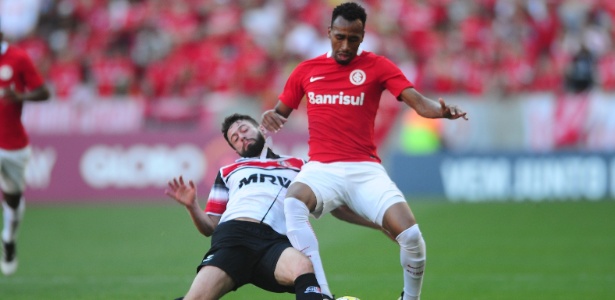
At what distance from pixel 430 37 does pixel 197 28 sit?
18.6 ft

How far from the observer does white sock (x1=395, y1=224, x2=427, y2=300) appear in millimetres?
8023

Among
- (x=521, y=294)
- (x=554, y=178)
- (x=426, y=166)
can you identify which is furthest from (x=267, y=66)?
(x=521, y=294)

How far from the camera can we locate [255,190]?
8336 millimetres

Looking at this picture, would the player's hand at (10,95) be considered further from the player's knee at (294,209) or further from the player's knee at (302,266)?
the player's knee at (302,266)

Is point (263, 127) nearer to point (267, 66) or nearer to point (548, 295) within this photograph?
point (548, 295)

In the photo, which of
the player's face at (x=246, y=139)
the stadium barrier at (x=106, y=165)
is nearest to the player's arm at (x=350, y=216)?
the player's face at (x=246, y=139)

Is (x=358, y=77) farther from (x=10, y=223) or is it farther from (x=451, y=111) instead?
(x=10, y=223)

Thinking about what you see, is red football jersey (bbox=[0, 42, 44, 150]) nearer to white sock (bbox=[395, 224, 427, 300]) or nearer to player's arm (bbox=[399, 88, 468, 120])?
player's arm (bbox=[399, 88, 468, 120])

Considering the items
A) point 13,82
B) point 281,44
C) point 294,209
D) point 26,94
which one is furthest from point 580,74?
point 294,209

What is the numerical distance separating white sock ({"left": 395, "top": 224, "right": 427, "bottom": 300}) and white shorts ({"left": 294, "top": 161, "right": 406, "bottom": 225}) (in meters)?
0.26

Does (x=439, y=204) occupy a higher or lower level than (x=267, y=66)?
lower

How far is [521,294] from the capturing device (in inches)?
397

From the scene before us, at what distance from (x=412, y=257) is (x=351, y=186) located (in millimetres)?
742

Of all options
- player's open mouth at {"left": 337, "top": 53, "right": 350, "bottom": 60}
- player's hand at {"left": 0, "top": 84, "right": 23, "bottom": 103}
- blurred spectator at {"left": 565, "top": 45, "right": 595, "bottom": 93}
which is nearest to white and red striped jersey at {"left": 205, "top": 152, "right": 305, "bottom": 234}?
player's open mouth at {"left": 337, "top": 53, "right": 350, "bottom": 60}
